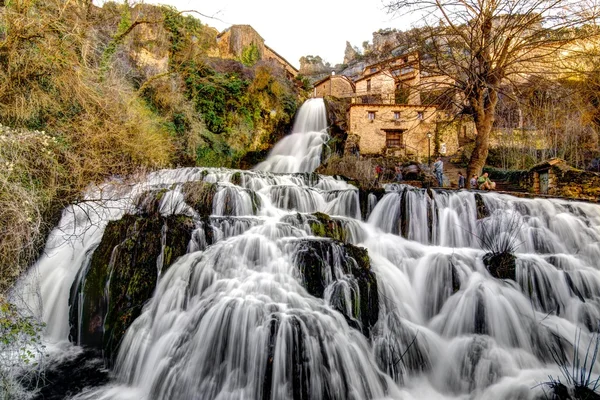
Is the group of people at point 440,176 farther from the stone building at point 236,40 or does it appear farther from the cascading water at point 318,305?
the stone building at point 236,40

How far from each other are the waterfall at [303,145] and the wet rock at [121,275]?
42.1 feet

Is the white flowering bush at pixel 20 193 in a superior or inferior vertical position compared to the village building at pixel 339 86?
inferior

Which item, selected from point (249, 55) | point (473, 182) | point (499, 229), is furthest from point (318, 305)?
point (249, 55)

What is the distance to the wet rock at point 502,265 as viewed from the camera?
5977 millimetres

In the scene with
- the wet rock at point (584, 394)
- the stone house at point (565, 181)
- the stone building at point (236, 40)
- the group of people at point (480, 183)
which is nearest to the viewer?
the wet rock at point (584, 394)

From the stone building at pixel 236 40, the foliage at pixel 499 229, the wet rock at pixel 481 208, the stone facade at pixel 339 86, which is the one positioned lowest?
the foliage at pixel 499 229

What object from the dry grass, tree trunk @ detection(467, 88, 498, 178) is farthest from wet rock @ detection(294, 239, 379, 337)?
tree trunk @ detection(467, 88, 498, 178)

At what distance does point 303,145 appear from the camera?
68.0 ft

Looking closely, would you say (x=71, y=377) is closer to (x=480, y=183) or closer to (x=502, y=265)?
(x=502, y=265)

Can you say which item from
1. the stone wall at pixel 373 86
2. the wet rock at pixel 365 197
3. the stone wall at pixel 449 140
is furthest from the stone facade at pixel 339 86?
the wet rock at pixel 365 197

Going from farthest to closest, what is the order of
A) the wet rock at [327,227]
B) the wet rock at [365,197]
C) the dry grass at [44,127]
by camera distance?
the wet rock at [365,197], the wet rock at [327,227], the dry grass at [44,127]

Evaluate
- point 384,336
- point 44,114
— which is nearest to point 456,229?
point 384,336

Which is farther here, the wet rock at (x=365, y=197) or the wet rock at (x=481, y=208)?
the wet rock at (x=365, y=197)

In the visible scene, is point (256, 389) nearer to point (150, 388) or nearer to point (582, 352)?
point (150, 388)
